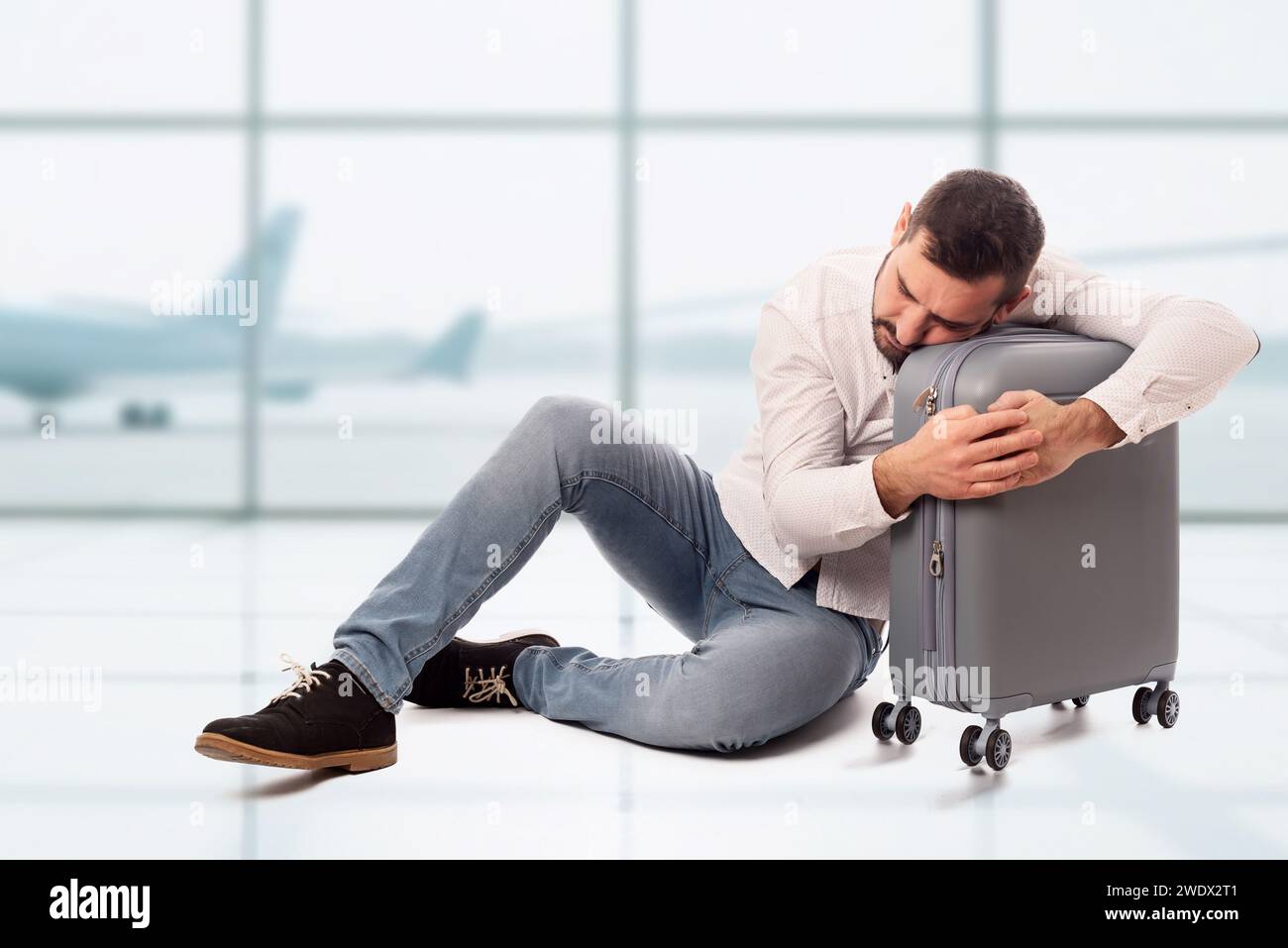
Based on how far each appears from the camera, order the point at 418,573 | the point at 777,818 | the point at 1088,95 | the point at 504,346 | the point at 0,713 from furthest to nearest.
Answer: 1. the point at 504,346
2. the point at 1088,95
3. the point at 0,713
4. the point at 418,573
5. the point at 777,818

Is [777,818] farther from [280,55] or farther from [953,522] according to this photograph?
[280,55]

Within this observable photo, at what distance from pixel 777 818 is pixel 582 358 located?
3989mm

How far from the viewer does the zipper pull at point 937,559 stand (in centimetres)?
161

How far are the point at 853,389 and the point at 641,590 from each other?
1.63ft

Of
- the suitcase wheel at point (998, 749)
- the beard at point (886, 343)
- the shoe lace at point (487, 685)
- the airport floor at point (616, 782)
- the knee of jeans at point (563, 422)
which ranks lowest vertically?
the airport floor at point (616, 782)

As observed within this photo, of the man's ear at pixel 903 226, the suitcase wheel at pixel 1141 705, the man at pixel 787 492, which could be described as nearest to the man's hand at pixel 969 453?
the man at pixel 787 492

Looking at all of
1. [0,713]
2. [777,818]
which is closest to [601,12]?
[0,713]

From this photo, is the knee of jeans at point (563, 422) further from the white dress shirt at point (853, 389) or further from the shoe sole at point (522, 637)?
the shoe sole at point (522, 637)

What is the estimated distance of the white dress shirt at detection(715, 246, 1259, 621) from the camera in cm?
162

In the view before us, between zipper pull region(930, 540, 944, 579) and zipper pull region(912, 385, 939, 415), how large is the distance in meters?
0.18

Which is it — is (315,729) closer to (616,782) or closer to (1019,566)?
(616,782)

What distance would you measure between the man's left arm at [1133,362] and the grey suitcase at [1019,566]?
0.16ft

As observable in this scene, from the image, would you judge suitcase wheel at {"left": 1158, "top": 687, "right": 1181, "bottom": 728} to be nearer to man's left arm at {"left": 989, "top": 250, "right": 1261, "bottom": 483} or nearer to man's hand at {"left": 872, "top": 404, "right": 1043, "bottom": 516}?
man's left arm at {"left": 989, "top": 250, "right": 1261, "bottom": 483}

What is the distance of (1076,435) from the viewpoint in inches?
61.7
